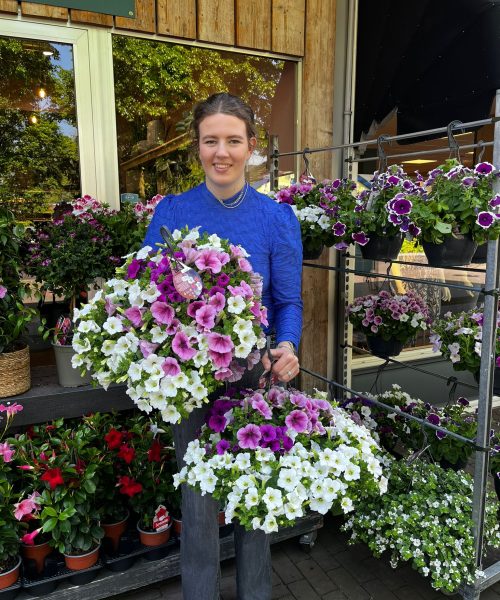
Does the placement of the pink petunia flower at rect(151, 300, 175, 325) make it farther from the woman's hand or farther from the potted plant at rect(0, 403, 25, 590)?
the potted plant at rect(0, 403, 25, 590)

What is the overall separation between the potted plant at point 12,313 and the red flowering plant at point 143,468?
0.45m

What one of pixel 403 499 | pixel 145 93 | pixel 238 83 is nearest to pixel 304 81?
pixel 238 83

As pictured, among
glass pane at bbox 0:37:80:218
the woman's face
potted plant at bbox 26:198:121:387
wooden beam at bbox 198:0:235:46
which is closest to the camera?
the woman's face

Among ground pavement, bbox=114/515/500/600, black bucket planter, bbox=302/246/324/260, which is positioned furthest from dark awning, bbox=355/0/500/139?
ground pavement, bbox=114/515/500/600

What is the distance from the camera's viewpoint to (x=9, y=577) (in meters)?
1.85

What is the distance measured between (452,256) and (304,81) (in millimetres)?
1489

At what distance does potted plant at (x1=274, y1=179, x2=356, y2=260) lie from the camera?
2.35 meters

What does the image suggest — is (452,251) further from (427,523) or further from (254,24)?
(254,24)

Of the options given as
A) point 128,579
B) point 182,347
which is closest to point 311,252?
point 182,347

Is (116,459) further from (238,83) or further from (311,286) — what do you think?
(238,83)

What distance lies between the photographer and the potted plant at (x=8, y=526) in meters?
1.85

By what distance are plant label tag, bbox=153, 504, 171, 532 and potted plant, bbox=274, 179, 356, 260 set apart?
140 centimetres

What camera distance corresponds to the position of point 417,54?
2.68m

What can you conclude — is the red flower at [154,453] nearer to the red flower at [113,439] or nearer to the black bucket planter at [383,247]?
the red flower at [113,439]
